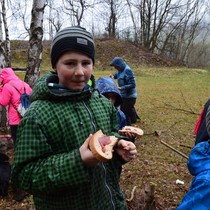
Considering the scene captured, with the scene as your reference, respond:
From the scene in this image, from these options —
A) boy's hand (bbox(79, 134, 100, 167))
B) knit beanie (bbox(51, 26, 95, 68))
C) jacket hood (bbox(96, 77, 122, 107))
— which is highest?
knit beanie (bbox(51, 26, 95, 68))

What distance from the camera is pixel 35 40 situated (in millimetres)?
5371

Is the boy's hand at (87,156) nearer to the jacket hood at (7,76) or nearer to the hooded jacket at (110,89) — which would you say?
the hooded jacket at (110,89)

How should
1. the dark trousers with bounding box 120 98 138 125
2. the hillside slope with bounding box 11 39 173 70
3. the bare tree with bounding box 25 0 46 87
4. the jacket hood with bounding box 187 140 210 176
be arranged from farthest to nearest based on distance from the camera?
the hillside slope with bounding box 11 39 173 70 → the dark trousers with bounding box 120 98 138 125 → the bare tree with bounding box 25 0 46 87 → the jacket hood with bounding box 187 140 210 176

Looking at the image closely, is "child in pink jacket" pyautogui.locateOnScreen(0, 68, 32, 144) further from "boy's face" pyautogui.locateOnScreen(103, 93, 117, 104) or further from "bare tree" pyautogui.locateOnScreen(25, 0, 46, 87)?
"boy's face" pyautogui.locateOnScreen(103, 93, 117, 104)

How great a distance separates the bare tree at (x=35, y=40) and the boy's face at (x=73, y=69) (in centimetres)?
422

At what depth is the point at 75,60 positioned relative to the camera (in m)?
1.45

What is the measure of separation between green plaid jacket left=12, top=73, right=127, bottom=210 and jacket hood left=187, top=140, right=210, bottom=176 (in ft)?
1.62

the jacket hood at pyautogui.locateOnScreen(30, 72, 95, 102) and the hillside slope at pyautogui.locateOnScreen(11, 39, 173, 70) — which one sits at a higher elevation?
the hillside slope at pyautogui.locateOnScreen(11, 39, 173, 70)

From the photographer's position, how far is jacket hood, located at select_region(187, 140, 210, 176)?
138 cm

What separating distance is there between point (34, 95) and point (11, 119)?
11.0 ft

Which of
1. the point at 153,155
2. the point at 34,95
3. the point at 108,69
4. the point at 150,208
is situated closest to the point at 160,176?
the point at 153,155

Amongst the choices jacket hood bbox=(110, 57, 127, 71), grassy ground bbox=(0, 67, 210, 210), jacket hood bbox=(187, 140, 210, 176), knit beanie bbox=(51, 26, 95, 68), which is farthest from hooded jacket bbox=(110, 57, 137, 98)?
jacket hood bbox=(187, 140, 210, 176)

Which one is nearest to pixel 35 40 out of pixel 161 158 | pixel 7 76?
pixel 7 76

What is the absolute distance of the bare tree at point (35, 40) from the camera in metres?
5.32
